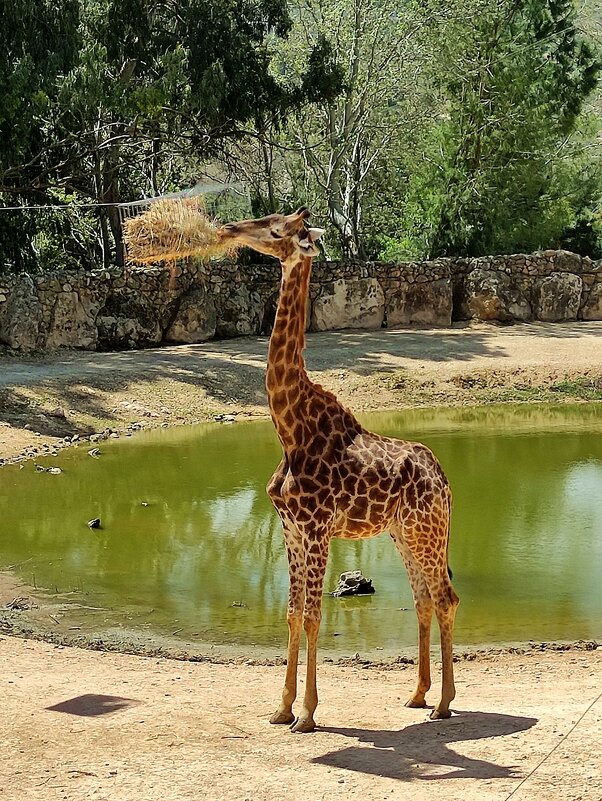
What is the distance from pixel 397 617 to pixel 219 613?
1452 millimetres

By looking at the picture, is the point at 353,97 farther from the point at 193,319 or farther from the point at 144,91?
the point at 144,91

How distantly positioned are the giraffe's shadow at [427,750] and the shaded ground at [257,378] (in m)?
11.5

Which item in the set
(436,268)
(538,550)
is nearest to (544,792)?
(538,550)

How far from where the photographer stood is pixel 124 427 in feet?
61.6

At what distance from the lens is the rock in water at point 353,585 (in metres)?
9.91

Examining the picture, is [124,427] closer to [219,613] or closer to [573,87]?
[219,613]

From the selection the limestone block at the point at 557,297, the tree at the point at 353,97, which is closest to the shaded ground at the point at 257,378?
the limestone block at the point at 557,297

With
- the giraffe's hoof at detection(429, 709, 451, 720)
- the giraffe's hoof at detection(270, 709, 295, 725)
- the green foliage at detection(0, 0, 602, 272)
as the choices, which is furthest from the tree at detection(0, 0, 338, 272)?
the giraffe's hoof at detection(429, 709, 451, 720)

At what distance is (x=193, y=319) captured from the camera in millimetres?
25062

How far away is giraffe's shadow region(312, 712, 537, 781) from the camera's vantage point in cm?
536

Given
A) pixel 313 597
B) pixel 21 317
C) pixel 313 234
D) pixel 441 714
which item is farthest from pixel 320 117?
pixel 441 714

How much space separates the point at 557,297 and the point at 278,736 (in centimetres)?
2314

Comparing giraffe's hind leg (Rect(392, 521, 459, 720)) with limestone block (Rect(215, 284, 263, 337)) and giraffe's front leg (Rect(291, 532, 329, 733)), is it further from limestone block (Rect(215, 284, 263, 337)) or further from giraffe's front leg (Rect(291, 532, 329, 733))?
limestone block (Rect(215, 284, 263, 337))

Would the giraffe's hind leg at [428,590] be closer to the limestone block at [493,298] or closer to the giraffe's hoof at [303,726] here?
the giraffe's hoof at [303,726]
